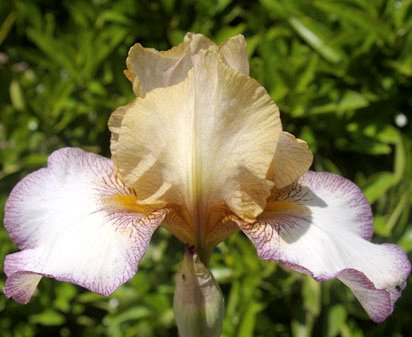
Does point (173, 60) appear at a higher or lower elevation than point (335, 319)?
higher

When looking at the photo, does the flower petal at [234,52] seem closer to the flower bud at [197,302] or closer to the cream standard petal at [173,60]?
the cream standard petal at [173,60]

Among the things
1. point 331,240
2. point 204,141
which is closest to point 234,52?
point 204,141

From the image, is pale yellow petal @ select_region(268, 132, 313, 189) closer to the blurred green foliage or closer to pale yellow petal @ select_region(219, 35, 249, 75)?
pale yellow petal @ select_region(219, 35, 249, 75)

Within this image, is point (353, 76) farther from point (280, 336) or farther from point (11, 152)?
point (11, 152)

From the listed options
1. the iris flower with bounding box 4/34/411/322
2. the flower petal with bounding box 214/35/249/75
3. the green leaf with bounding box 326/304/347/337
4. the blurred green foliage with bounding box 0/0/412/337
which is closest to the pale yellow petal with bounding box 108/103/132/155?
the iris flower with bounding box 4/34/411/322

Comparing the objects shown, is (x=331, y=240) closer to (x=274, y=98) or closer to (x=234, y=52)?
(x=234, y=52)

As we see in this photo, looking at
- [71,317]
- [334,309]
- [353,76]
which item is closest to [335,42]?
[353,76]

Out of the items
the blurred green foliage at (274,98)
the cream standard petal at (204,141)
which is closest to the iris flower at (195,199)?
the cream standard petal at (204,141)
